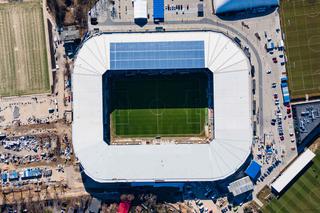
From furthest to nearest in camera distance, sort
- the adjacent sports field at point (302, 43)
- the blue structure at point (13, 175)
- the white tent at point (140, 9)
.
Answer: the blue structure at point (13, 175)
the white tent at point (140, 9)
the adjacent sports field at point (302, 43)

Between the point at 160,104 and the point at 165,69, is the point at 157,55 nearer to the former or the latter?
the point at 165,69

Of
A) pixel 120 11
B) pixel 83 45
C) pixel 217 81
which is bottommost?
pixel 217 81

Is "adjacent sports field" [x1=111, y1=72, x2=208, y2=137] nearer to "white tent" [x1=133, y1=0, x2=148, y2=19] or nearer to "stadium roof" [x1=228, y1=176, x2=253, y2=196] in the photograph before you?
"stadium roof" [x1=228, y1=176, x2=253, y2=196]

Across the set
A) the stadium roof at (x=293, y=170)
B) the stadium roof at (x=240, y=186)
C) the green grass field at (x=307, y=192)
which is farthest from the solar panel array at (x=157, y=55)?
the green grass field at (x=307, y=192)

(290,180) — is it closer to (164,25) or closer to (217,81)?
(217,81)

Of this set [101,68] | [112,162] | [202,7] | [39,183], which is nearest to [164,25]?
[202,7]

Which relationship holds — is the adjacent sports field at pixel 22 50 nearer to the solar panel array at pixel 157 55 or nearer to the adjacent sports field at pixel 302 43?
the solar panel array at pixel 157 55

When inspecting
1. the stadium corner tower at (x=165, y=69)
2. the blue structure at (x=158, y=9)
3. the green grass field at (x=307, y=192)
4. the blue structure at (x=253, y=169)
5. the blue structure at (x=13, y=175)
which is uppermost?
the blue structure at (x=158, y=9)
